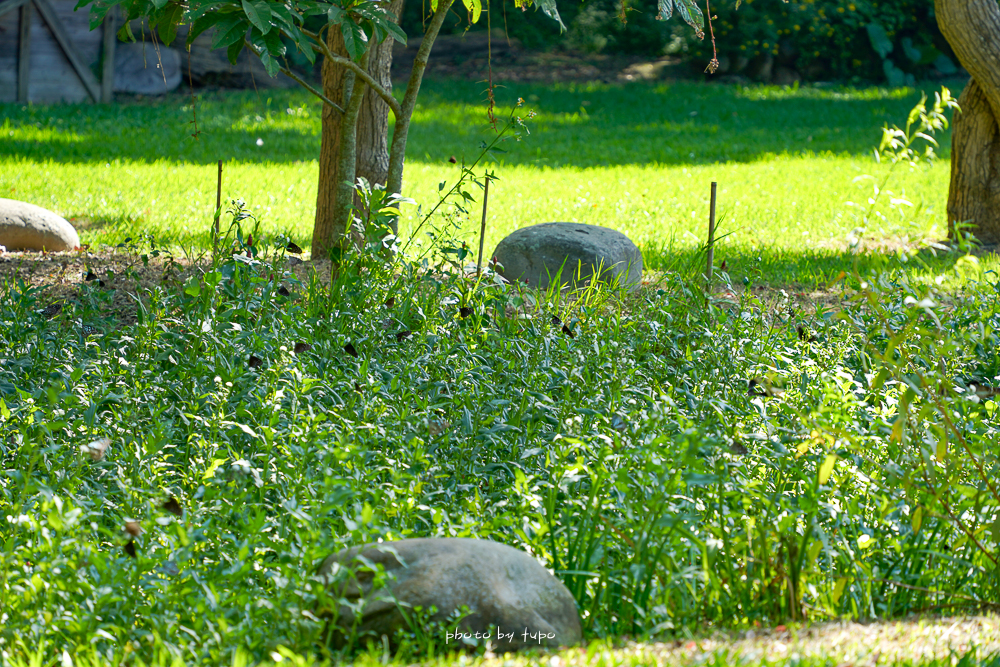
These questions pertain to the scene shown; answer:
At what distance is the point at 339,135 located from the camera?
584 cm

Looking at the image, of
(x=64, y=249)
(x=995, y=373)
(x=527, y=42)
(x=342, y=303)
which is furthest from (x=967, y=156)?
(x=527, y=42)

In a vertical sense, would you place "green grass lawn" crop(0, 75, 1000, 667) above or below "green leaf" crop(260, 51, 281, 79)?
below

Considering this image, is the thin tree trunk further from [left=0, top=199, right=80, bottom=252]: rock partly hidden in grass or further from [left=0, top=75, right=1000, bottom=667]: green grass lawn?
[left=0, top=199, right=80, bottom=252]: rock partly hidden in grass

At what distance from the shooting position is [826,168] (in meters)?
11.4

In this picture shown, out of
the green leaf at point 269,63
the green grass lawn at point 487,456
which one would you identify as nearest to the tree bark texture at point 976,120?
the green grass lawn at point 487,456

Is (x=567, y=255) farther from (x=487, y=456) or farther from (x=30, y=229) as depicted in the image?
(x=30, y=229)

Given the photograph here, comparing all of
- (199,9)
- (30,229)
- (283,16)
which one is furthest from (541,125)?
(199,9)

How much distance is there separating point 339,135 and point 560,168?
5726 millimetres

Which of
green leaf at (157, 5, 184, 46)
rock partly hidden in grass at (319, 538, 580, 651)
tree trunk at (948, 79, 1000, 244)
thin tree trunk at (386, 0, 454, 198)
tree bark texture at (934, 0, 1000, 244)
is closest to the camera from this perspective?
rock partly hidden in grass at (319, 538, 580, 651)

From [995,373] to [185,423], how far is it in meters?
3.95

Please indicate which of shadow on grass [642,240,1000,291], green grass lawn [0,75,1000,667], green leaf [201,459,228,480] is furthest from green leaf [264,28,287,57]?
shadow on grass [642,240,1000,291]

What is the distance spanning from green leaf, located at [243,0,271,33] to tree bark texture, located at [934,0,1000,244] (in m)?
5.98

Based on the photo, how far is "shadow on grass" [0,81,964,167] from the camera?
1108cm

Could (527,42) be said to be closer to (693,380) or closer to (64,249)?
(64,249)
